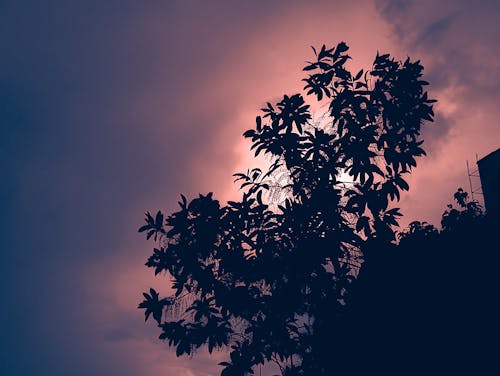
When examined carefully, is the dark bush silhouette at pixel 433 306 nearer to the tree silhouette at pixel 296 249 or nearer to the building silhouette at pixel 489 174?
the tree silhouette at pixel 296 249

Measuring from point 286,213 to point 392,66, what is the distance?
16.9 ft

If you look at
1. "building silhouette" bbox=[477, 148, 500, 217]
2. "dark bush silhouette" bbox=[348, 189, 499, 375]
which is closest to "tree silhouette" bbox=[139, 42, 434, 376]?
"dark bush silhouette" bbox=[348, 189, 499, 375]

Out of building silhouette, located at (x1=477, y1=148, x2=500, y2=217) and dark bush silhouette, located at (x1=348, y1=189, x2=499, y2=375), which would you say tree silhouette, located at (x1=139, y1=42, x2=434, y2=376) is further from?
building silhouette, located at (x1=477, y1=148, x2=500, y2=217)

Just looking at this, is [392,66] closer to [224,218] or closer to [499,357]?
[224,218]

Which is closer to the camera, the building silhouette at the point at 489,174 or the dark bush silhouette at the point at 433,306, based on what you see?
the dark bush silhouette at the point at 433,306

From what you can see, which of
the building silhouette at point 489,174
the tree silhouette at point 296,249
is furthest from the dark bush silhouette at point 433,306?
the building silhouette at point 489,174

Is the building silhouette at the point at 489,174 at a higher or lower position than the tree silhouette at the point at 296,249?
higher

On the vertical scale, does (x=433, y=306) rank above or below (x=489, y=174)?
below

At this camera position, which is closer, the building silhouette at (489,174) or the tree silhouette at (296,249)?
the tree silhouette at (296,249)

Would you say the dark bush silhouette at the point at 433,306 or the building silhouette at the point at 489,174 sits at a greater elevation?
the building silhouette at the point at 489,174

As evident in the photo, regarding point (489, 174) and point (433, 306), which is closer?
point (433, 306)

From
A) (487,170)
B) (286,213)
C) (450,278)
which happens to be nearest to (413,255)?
(450,278)

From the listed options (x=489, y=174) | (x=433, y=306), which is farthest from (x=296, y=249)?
(x=489, y=174)

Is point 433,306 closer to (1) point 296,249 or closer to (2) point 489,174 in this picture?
(1) point 296,249
